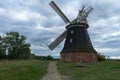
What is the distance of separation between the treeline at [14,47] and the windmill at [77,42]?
16760 millimetres

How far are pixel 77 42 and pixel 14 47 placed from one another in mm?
23078

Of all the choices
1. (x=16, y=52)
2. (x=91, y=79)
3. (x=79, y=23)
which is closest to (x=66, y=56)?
(x=79, y=23)

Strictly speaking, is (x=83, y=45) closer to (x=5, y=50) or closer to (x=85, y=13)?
(x=85, y=13)

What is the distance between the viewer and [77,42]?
48406 mm

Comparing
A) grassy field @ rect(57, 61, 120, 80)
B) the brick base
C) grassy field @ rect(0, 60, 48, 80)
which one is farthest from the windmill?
grassy field @ rect(0, 60, 48, 80)

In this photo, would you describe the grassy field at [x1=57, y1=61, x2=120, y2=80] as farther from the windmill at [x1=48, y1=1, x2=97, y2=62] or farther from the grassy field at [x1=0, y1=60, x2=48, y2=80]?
the windmill at [x1=48, y1=1, x2=97, y2=62]

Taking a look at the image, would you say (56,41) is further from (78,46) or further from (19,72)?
(19,72)

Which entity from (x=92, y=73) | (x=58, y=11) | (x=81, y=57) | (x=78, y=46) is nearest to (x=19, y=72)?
(x=92, y=73)

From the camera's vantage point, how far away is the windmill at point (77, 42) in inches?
1891

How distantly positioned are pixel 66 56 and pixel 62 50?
1.66 meters

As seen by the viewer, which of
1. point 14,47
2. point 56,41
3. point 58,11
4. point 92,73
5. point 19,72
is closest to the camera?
point 19,72

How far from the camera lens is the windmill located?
158ft

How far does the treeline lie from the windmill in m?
16.8

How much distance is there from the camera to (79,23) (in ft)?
161
